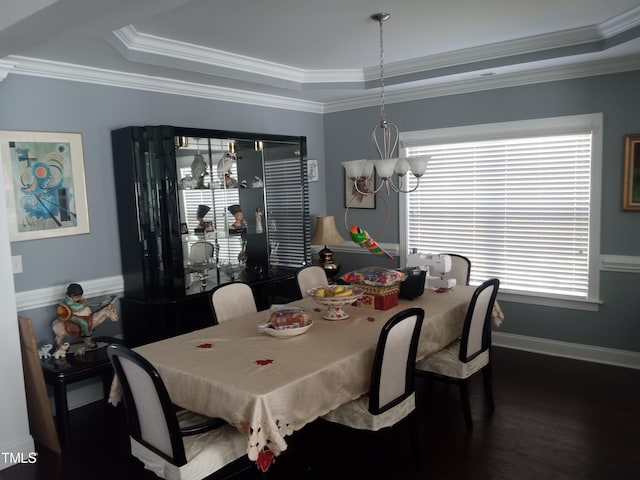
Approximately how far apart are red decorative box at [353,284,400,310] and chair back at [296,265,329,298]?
72 centimetres

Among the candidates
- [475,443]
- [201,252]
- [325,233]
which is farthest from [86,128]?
[475,443]

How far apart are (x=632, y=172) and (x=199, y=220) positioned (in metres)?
3.39

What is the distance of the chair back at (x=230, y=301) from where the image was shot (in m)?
3.29

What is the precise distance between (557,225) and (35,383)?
4.10m

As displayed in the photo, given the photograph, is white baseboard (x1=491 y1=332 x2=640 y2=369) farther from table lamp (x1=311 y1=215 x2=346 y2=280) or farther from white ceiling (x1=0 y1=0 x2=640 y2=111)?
white ceiling (x1=0 y1=0 x2=640 y2=111)

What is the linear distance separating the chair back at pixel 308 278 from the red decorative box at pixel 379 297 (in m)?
0.72

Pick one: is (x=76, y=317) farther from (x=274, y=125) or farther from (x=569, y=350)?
(x=569, y=350)

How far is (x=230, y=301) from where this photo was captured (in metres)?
3.40

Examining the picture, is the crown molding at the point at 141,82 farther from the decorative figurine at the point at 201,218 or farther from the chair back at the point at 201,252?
the chair back at the point at 201,252

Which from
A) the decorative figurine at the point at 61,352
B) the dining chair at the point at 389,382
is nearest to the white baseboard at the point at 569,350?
the dining chair at the point at 389,382

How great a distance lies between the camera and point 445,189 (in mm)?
5035

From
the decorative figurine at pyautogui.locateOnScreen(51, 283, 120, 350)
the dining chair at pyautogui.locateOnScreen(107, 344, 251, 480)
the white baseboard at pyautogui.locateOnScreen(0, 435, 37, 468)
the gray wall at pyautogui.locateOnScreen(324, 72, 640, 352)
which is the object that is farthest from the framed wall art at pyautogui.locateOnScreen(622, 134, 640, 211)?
the white baseboard at pyautogui.locateOnScreen(0, 435, 37, 468)

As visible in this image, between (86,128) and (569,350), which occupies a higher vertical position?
(86,128)

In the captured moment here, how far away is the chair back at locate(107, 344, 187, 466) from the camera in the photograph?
2092 millimetres
